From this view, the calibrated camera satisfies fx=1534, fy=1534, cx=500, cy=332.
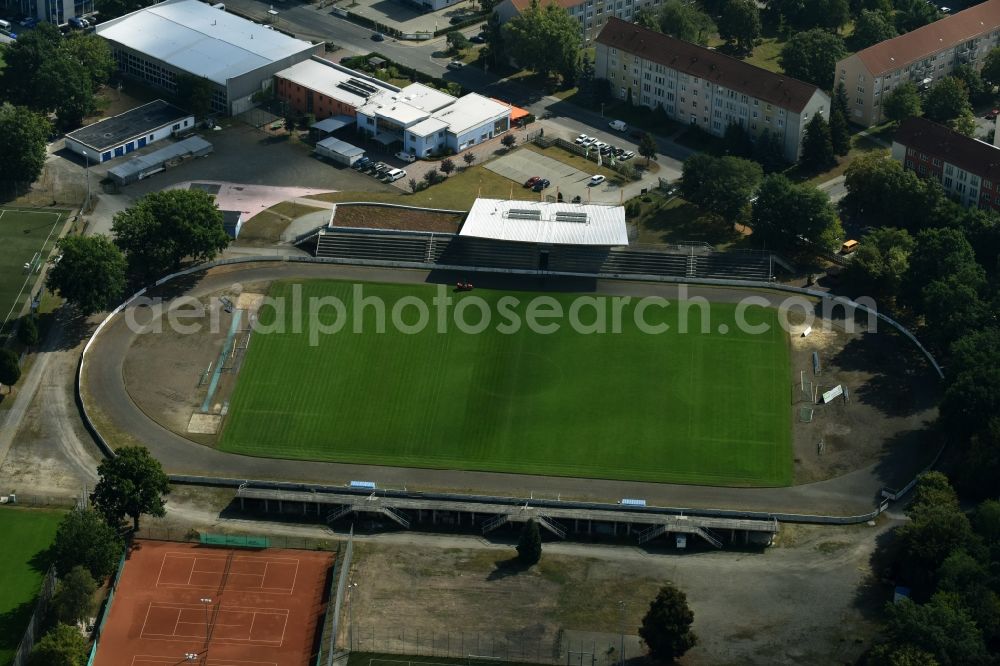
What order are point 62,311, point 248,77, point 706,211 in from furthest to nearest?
point 248,77, point 706,211, point 62,311

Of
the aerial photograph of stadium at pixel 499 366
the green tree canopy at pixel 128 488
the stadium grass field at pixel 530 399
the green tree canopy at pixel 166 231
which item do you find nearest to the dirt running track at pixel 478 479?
the aerial photograph of stadium at pixel 499 366

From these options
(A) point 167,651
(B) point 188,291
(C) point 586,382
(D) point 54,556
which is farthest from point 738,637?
(B) point 188,291

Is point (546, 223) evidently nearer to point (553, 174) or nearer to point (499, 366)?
point (553, 174)

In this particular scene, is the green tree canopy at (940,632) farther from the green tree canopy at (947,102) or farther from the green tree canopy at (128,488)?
the green tree canopy at (947,102)

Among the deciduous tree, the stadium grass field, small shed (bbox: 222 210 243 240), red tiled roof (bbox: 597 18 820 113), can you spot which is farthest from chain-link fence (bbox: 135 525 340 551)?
red tiled roof (bbox: 597 18 820 113)

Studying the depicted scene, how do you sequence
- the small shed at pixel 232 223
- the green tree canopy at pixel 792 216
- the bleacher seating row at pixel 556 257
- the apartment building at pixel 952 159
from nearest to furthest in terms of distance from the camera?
the green tree canopy at pixel 792 216 < the bleacher seating row at pixel 556 257 < the small shed at pixel 232 223 < the apartment building at pixel 952 159

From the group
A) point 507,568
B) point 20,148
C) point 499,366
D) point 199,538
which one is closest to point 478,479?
point 507,568

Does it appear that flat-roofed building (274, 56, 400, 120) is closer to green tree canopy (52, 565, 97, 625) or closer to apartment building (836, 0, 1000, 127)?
apartment building (836, 0, 1000, 127)

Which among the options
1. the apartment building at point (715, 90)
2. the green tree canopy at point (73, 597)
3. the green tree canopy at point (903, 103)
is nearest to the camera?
the green tree canopy at point (73, 597)

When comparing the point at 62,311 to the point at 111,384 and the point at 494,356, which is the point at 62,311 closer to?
the point at 111,384
